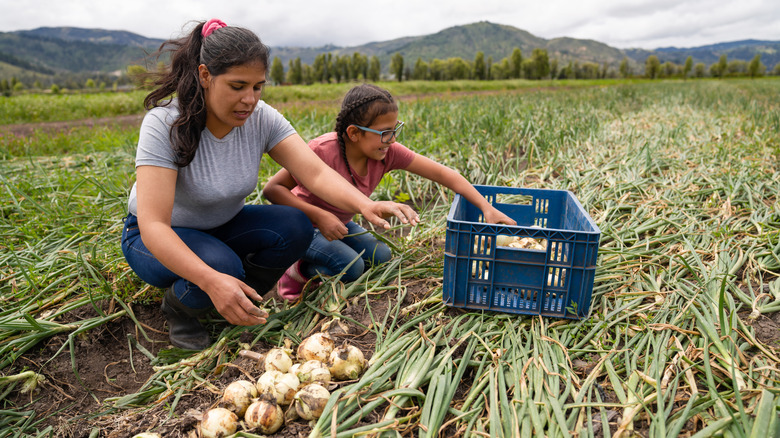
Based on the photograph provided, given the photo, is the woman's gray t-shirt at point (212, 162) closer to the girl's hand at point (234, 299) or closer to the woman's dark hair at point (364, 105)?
the woman's dark hair at point (364, 105)

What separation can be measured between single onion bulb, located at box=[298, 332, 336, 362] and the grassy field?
4.3 inches

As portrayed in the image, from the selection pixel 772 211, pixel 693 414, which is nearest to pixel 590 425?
pixel 693 414

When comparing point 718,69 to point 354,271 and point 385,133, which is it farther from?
point 354,271

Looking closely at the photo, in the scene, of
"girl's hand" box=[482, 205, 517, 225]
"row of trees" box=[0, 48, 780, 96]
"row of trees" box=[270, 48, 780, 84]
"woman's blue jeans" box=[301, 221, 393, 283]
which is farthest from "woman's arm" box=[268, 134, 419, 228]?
"row of trees" box=[270, 48, 780, 84]

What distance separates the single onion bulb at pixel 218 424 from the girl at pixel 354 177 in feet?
2.59

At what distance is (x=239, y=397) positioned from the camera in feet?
3.83

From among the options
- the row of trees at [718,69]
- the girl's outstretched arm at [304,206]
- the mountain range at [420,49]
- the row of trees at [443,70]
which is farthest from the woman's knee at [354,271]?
the mountain range at [420,49]

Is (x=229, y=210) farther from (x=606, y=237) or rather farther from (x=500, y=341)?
(x=606, y=237)

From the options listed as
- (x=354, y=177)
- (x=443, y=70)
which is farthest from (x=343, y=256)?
(x=443, y=70)

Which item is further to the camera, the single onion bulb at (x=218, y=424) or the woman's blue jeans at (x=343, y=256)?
the woman's blue jeans at (x=343, y=256)

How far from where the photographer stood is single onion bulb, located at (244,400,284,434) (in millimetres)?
1104

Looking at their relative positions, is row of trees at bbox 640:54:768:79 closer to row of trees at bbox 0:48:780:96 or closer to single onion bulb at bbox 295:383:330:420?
row of trees at bbox 0:48:780:96

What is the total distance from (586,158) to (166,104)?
3200 millimetres

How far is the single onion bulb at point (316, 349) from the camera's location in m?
1.31
